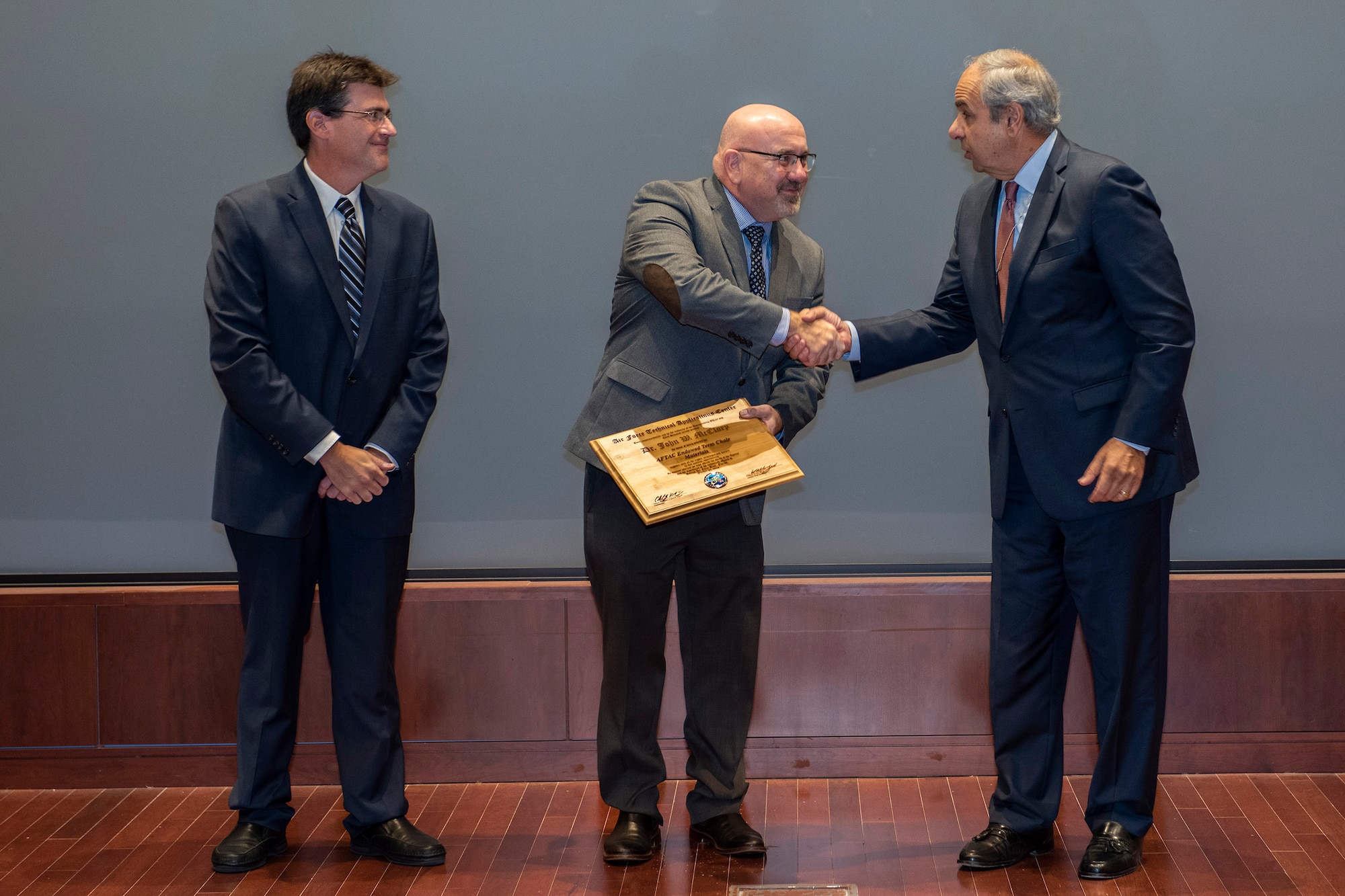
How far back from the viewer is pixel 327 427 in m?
2.89

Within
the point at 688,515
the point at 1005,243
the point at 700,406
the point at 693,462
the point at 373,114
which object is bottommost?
the point at 688,515

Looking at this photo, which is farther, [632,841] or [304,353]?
[632,841]

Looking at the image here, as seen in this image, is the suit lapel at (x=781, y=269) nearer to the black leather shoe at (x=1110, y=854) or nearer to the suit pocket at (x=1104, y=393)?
the suit pocket at (x=1104, y=393)

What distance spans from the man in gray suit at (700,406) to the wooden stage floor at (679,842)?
19 centimetres

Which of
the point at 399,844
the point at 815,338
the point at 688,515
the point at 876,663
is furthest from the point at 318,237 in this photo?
the point at 876,663

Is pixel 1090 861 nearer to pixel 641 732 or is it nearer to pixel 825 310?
pixel 641 732

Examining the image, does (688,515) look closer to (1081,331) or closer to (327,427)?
(327,427)

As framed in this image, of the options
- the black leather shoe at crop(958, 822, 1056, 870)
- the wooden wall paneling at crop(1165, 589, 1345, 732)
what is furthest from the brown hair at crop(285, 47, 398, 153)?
the wooden wall paneling at crop(1165, 589, 1345, 732)

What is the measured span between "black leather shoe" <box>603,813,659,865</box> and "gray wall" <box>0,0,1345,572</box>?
0.98 metres

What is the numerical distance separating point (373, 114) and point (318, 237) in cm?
32

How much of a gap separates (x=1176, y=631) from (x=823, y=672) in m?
1.02

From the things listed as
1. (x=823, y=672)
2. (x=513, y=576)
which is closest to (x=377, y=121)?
(x=513, y=576)

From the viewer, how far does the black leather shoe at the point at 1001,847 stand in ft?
9.77

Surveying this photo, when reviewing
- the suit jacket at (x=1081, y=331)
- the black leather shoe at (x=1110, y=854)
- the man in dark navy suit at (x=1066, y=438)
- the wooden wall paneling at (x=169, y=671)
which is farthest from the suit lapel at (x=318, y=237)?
the black leather shoe at (x=1110, y=854)
